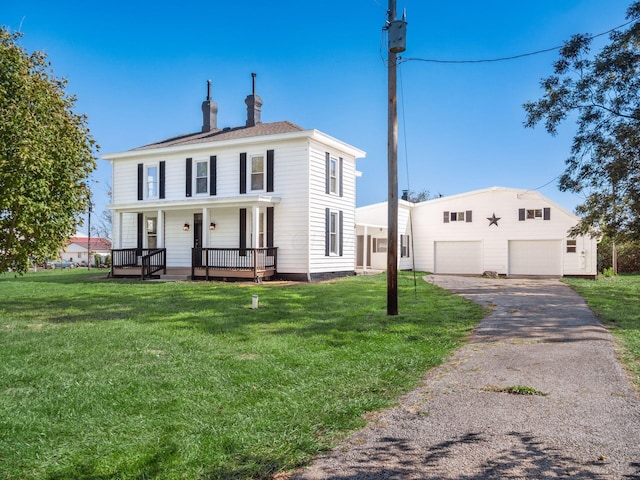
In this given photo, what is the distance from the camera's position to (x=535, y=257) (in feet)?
82.7

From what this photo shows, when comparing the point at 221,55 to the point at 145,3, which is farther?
the point at 221,55

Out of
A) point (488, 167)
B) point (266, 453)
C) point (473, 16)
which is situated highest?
point (473, 16)

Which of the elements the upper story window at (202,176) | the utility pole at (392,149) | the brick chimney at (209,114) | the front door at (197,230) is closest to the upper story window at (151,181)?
the upper story window at (202,176)

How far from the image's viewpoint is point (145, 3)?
14.9 meters

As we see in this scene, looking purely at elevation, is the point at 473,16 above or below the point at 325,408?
above

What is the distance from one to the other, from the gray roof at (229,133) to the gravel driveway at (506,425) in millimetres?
14528

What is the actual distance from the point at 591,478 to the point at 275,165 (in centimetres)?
1658

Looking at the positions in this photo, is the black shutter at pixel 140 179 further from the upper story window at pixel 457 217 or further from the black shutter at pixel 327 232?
the upper story window at pixel 457 217

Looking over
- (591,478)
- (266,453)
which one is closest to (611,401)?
(591,478)

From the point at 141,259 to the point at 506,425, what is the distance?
18.5m

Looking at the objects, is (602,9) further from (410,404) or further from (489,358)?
(410,404)

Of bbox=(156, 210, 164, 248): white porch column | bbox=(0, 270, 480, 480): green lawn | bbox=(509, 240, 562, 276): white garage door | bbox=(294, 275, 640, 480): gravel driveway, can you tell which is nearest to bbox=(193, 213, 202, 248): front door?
bbox=(156, 210, 164, 248): white porch column

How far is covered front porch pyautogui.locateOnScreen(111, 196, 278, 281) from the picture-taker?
58.9 ft

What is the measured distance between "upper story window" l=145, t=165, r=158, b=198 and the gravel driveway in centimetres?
1758
